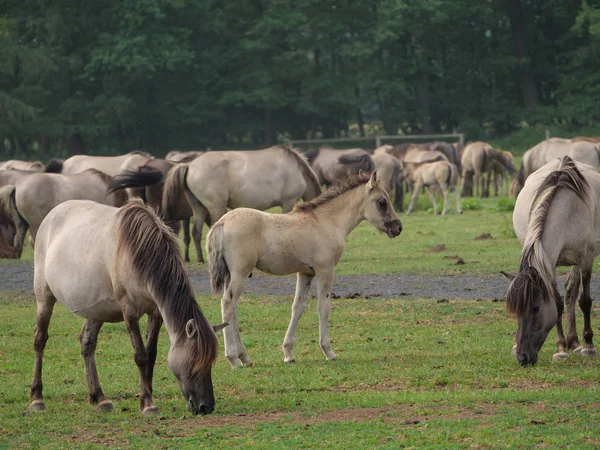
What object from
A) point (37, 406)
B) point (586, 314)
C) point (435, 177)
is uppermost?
point (586, 314)

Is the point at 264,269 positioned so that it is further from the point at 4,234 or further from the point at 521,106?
the point at 521,106

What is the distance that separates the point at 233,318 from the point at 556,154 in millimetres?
22441

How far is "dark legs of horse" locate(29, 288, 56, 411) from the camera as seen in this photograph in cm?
824

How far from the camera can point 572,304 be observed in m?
10.1

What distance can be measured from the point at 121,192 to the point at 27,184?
1.67 m

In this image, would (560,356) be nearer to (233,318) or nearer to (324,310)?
(324,310)

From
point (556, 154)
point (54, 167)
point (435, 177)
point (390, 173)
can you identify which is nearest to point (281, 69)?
point (390, 173)

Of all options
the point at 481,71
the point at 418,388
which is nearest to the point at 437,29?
the point at 481,71

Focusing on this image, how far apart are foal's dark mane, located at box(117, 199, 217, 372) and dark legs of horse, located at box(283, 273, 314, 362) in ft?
7.69

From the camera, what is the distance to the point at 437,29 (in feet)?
193

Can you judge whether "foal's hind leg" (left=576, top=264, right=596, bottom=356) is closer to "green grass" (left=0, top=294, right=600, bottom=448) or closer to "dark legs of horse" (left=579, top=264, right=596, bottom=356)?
"dark legs of horse" (left=579, top=264, right=596, bottom=356)

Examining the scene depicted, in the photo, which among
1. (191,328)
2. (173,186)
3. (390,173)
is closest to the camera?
(191,328)

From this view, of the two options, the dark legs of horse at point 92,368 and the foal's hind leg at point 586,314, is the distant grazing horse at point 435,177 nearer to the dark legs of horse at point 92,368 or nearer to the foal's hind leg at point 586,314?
the foal's hind leg at point 586,314

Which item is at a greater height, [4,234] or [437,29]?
[437,29]
